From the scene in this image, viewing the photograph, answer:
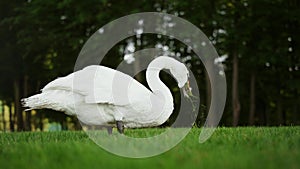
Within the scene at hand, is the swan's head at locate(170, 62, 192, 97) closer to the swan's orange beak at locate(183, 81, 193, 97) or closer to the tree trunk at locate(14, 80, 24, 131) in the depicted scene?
Result: the swan's orange beak at locate(183, 81, 193, 97)

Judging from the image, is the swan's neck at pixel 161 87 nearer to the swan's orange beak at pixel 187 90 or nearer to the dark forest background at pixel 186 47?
the swan's orange beak at pixel 187 90

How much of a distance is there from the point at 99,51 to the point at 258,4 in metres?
6.22

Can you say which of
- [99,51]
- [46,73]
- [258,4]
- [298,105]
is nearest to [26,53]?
[46,73]

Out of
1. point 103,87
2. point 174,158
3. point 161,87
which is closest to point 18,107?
point 161,87

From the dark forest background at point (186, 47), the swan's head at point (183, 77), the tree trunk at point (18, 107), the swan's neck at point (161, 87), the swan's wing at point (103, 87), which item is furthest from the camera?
the tree trunk at point (18, 107)

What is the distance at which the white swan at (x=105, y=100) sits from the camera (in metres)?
7.23

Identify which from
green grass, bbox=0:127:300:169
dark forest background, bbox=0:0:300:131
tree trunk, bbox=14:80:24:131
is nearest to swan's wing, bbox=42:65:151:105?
green grass, bbox=0:127:300:169

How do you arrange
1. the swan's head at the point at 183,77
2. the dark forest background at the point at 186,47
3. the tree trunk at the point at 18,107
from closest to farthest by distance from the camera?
the swan's head at the point at 183,77, the dark forest background at the point at 186,47, the tree trunk at the point at 18,107

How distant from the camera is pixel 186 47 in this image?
790 inches

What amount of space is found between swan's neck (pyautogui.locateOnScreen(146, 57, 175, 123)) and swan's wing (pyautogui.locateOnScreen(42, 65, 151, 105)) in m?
0.32

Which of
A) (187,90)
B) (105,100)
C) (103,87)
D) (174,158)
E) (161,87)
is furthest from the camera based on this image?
(187,90)

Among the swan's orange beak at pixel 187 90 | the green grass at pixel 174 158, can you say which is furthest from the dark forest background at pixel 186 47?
the green grass at pixel 174 158

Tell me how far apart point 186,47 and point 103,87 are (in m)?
13.1

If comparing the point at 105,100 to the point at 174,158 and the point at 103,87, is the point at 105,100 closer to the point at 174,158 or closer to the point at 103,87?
the point at 103,87
